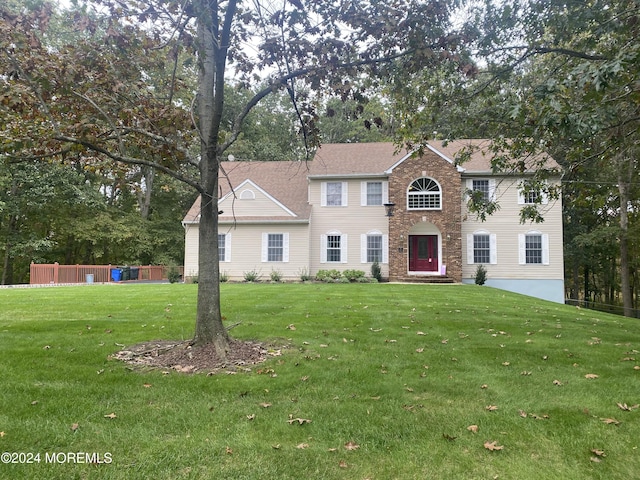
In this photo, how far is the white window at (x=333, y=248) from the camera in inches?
818

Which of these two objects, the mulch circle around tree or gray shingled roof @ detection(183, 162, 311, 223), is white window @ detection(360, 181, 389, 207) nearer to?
gray shingled roof @ detection(183, 162, 311, 223)

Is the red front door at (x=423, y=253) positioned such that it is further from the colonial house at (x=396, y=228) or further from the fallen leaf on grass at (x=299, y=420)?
the fallen leaf on grass at (x=299, y=420)

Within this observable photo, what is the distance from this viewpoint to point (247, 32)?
6.66 metres

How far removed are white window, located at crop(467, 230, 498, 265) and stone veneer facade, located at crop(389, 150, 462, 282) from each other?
125 centimetres

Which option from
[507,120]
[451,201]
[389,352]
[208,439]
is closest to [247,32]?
[507,120]

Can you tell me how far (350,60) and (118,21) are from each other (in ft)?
11.3

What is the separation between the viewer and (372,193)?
2083cm

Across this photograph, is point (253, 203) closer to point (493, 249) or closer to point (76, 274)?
point (76, 274)

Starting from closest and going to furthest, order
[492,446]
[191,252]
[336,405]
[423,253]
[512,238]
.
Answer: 1. [492,446]
2. [336,405]
3. [512,238]
4. [423,253]
5. [191,252]

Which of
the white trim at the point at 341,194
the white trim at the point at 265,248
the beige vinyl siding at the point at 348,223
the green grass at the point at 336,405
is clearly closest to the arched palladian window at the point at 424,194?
the beige vinyl siding at the point at 348,223

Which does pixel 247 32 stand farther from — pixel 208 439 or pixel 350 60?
pixel 208 439

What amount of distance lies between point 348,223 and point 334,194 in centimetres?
170

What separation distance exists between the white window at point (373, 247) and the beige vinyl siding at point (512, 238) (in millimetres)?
3959

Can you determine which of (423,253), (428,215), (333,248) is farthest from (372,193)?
(423,253)
